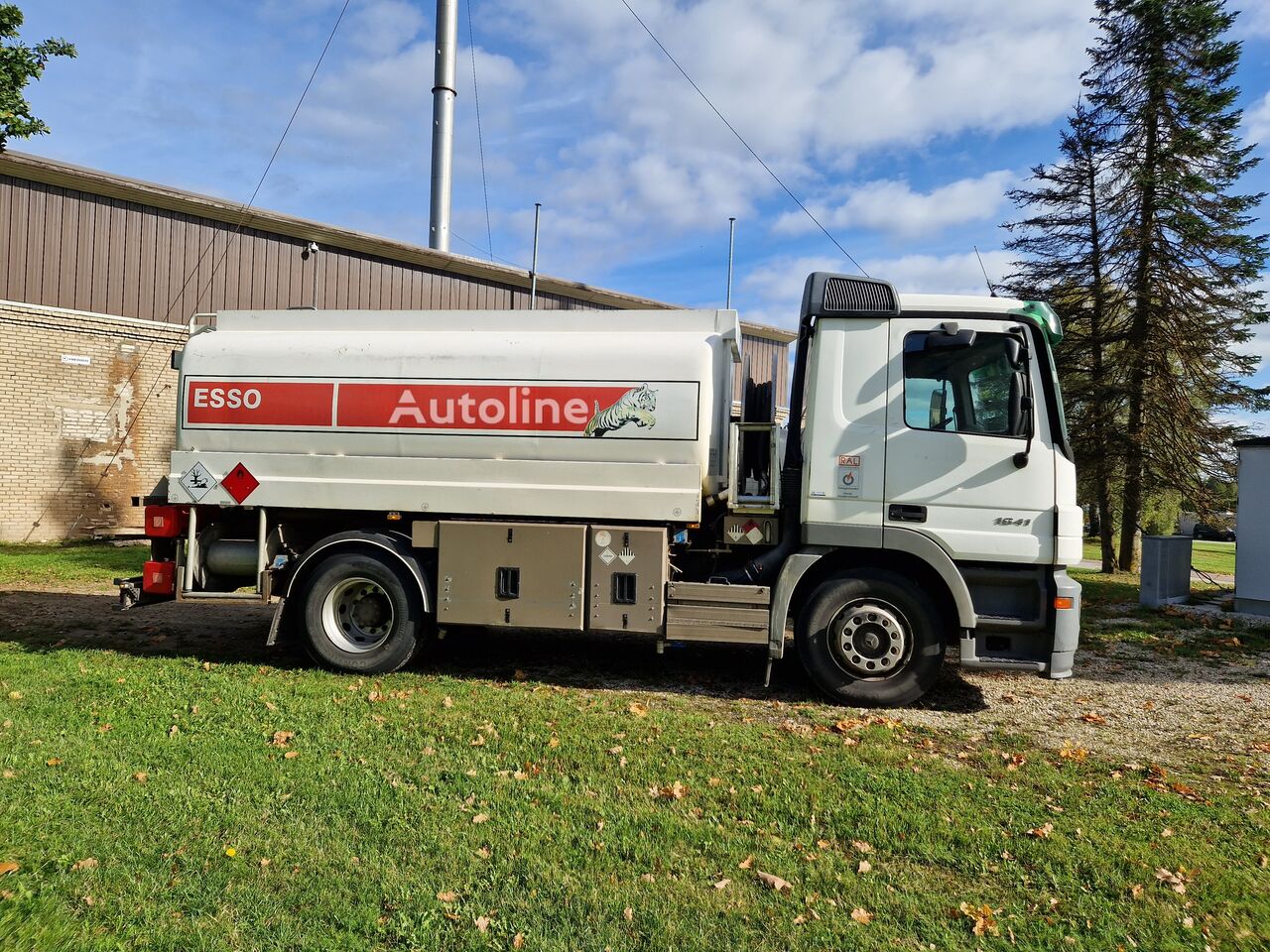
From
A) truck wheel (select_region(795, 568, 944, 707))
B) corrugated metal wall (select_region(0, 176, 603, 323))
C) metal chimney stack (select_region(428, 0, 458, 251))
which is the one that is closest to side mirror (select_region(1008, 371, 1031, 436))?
truck wheel (select_region(795, 568, 944, 707))

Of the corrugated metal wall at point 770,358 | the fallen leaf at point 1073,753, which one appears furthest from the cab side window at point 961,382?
the corrugated metal wall at point 770,358

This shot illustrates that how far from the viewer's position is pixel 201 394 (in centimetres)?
675

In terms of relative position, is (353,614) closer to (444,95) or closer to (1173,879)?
(1173,879)

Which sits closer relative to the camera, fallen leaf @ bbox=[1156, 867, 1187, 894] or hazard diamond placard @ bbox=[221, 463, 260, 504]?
fallen leaf @ bbox=[1156, 867, 1187, 894]

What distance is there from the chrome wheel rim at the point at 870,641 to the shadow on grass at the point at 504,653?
1.76ft

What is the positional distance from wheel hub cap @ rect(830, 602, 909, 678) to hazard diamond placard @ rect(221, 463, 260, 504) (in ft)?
16.1

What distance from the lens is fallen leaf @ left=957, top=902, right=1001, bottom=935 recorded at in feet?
10.2

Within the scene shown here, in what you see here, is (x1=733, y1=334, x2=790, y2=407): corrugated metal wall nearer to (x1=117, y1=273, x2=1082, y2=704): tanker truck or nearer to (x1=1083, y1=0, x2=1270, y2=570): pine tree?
(x1=1083, y1=0, x2=1270, y2=570): pine tree

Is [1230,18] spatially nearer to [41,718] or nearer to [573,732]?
[573,732]

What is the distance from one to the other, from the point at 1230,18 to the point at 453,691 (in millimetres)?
21235

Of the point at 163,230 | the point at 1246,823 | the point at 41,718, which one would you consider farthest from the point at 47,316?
the point at 1246,823

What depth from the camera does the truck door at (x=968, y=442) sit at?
19.3 ft

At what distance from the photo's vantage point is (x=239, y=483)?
6770 mm

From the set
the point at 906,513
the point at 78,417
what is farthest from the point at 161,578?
the point at 78,417
